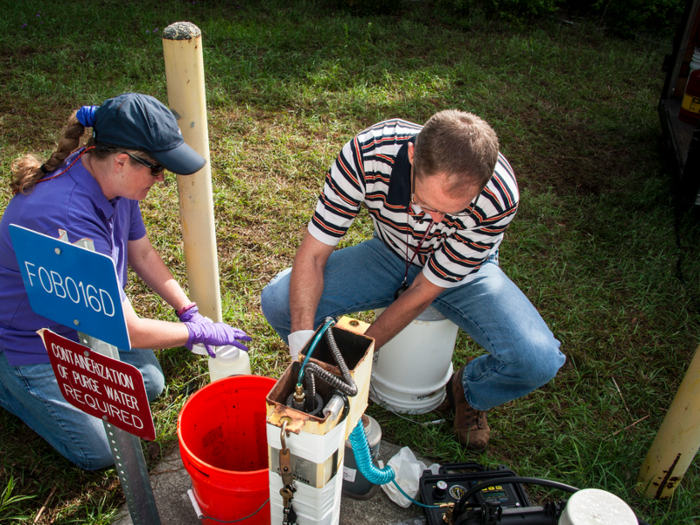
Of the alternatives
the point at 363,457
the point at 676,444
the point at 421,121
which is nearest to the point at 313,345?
the point at 363,457

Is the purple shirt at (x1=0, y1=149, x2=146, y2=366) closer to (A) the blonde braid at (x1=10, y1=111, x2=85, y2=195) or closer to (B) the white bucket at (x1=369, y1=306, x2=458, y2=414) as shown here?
(A) the blonde braid at (x1=10, y1=111, x2=85, y2=195)

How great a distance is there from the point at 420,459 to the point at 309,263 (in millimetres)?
938

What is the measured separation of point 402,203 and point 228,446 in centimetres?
114

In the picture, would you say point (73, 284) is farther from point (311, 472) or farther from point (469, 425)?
point (469, 425)

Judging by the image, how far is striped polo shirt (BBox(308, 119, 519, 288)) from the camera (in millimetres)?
1978

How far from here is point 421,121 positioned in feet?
15.2

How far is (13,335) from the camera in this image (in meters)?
1.89

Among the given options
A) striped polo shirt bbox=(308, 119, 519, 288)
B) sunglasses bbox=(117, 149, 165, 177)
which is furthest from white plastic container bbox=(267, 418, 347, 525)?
sunglasses bbox=(117, 149, 165, 177)

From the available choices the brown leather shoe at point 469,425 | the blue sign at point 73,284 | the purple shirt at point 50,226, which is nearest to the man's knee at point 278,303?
the purple shirt at point 50,226

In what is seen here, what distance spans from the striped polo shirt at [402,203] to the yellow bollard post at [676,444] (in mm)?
825

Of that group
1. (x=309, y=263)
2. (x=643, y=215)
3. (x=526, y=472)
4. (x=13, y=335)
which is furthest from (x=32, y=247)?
(x=643, y=215)

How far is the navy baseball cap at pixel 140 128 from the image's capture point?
1683mm

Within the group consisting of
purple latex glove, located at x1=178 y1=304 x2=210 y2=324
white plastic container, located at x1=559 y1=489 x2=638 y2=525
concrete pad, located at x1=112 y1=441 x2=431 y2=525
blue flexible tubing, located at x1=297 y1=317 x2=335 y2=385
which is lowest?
concrete pad, located at x1=112 y1=441 x2=431 y2=525

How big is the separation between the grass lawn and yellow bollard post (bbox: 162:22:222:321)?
37 centimetres
